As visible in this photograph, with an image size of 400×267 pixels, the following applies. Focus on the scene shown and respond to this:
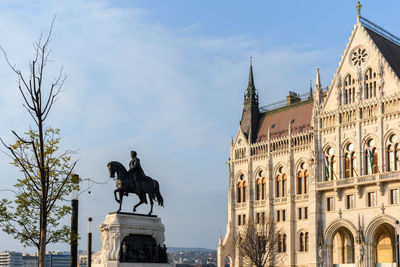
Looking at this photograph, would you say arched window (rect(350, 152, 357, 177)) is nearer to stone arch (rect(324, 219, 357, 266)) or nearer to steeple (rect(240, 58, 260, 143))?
stone arch (rect(324, 219, 357, 266))

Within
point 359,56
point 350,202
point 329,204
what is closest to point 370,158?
point 350,202

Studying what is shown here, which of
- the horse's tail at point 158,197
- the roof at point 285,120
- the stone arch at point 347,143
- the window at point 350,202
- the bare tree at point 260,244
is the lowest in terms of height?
the bare tree at point 260,244

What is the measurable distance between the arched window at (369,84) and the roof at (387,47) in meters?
2.20

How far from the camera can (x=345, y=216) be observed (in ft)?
230

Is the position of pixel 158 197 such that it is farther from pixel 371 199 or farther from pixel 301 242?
pixel 301 242

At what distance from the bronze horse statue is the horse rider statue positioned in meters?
0.06

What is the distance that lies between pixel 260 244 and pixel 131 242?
42.4 meters

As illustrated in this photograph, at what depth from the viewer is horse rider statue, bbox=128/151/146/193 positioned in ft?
121

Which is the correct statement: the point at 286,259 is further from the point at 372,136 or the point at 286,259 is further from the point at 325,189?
the point at 372,136

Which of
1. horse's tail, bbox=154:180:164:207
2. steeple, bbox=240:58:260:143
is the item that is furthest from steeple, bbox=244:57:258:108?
horse's tail, bbox=154:180:164:207

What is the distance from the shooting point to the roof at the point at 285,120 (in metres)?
83.3

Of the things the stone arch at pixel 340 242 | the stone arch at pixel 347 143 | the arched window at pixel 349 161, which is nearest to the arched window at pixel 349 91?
the stone arch at pixel 347 143

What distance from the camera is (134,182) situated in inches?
1452

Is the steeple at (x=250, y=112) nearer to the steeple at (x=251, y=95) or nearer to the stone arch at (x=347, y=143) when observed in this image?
the steeple at (x=251, y=95)
